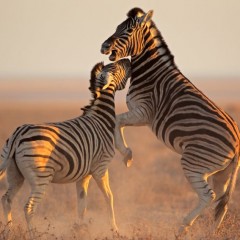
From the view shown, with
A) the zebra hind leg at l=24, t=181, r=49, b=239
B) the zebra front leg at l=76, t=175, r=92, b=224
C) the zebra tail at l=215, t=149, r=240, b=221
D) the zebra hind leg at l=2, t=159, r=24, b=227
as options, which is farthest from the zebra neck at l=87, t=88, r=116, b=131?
the zebra tail at l=215, t=149, r=240, b=221

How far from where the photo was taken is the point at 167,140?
12.7 metres

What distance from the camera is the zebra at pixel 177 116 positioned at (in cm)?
1224

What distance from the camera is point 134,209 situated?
16.2 metres

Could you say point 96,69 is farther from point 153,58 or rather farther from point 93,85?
point 153,58

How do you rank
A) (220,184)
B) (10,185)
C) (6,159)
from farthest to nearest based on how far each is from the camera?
1. (220,184)
2. (10,185)
3. (6,159)

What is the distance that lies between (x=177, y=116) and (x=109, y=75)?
144cm

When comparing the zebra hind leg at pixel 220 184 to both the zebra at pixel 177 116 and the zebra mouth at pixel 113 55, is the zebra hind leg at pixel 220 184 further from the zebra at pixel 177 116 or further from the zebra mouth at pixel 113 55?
the zebra mouth at pixel 113 55

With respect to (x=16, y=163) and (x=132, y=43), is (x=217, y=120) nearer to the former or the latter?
(x=132, y=43)

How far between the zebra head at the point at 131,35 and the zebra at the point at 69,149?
0.42 m

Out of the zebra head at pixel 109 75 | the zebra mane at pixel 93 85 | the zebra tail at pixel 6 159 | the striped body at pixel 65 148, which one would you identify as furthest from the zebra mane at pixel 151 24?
the zebra tail at pixel 6 159

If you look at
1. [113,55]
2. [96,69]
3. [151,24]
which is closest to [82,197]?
[96,69]

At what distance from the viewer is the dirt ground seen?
1292cm

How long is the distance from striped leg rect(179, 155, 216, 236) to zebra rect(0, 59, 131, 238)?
131cm

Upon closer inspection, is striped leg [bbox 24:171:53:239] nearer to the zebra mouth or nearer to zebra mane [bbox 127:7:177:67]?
the zebra mouth
